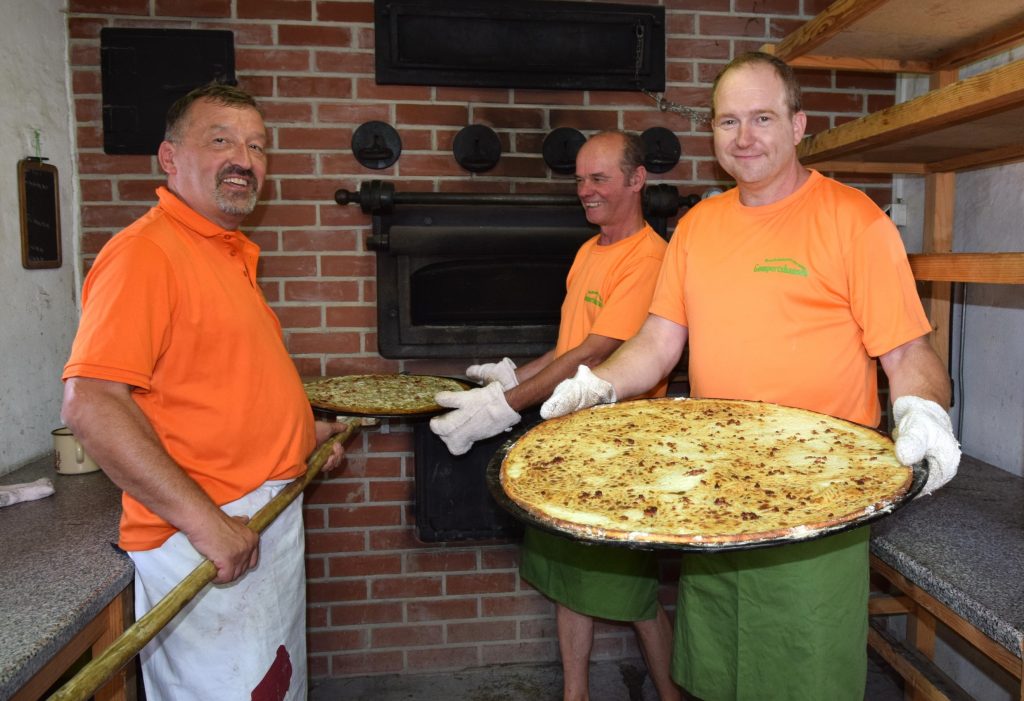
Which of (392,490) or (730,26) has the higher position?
(730,26)

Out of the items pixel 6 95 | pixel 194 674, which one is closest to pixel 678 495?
pixel 194 674

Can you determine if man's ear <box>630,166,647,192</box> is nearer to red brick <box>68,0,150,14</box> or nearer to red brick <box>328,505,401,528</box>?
red brick <box>328,505,401,528</box>

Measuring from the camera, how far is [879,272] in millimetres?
1539

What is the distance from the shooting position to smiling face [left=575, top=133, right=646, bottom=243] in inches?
94.6

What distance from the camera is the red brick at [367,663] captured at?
2.78 metres

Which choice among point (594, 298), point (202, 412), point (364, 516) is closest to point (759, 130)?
point (594, 298)

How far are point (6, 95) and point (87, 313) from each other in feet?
3.58

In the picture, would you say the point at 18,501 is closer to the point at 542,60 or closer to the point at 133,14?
the point at 133,14

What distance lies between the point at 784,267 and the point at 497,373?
1.16 m

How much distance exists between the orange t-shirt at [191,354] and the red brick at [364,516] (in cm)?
92

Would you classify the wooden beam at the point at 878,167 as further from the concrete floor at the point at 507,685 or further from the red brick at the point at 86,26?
the red brick at the point at 86,26

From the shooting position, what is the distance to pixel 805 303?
5.35ft

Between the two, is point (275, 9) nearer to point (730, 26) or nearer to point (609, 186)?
point (609, 186)

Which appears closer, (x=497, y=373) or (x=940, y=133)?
(x=940, y=133)
